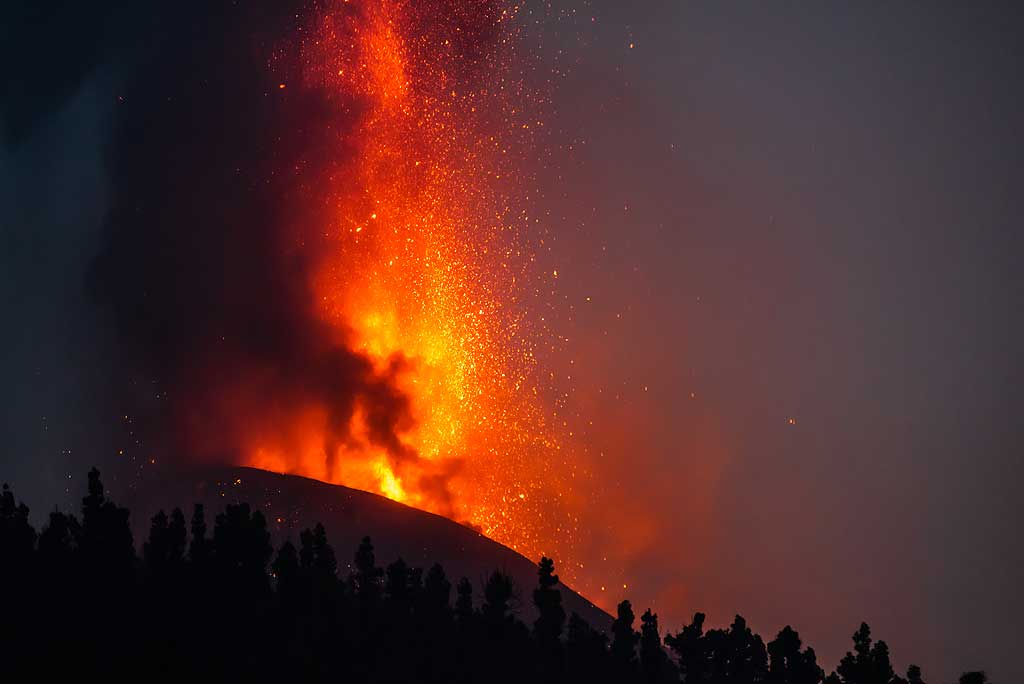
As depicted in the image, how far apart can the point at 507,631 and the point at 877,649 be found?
101 ft

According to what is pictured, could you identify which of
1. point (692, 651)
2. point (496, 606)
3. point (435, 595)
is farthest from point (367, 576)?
point (692, 651)

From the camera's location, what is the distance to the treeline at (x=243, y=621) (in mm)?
74812

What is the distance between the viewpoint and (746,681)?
11306cm

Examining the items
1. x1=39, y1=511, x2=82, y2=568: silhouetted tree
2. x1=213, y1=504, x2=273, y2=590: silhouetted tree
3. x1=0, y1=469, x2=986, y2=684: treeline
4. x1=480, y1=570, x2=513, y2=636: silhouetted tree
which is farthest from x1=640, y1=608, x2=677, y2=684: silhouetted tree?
x1=39, y1=511, x2=82, y2=568: silhouetted tree

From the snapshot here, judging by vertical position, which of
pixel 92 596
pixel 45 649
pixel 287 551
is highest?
pixel 287 551

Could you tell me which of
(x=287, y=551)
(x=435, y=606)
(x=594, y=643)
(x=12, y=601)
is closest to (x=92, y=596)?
(x=12, y=601)

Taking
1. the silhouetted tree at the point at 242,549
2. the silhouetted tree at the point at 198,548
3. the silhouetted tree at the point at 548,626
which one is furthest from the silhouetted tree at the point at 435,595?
the silhouetted tree at the point at 198,548

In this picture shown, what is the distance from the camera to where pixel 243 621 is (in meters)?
83.9

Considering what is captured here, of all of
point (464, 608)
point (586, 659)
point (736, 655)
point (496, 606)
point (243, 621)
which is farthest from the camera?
point (736, 655)

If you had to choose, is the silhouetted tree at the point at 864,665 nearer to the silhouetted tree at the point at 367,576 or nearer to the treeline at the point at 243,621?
the treeline at the point at 243,621

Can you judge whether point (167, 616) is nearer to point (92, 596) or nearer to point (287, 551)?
point (92, 596)

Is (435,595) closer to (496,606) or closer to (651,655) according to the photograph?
(496,606)

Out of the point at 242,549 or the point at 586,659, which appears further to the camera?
the point at 586,659

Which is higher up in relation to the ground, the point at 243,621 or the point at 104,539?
the point at 104,539
